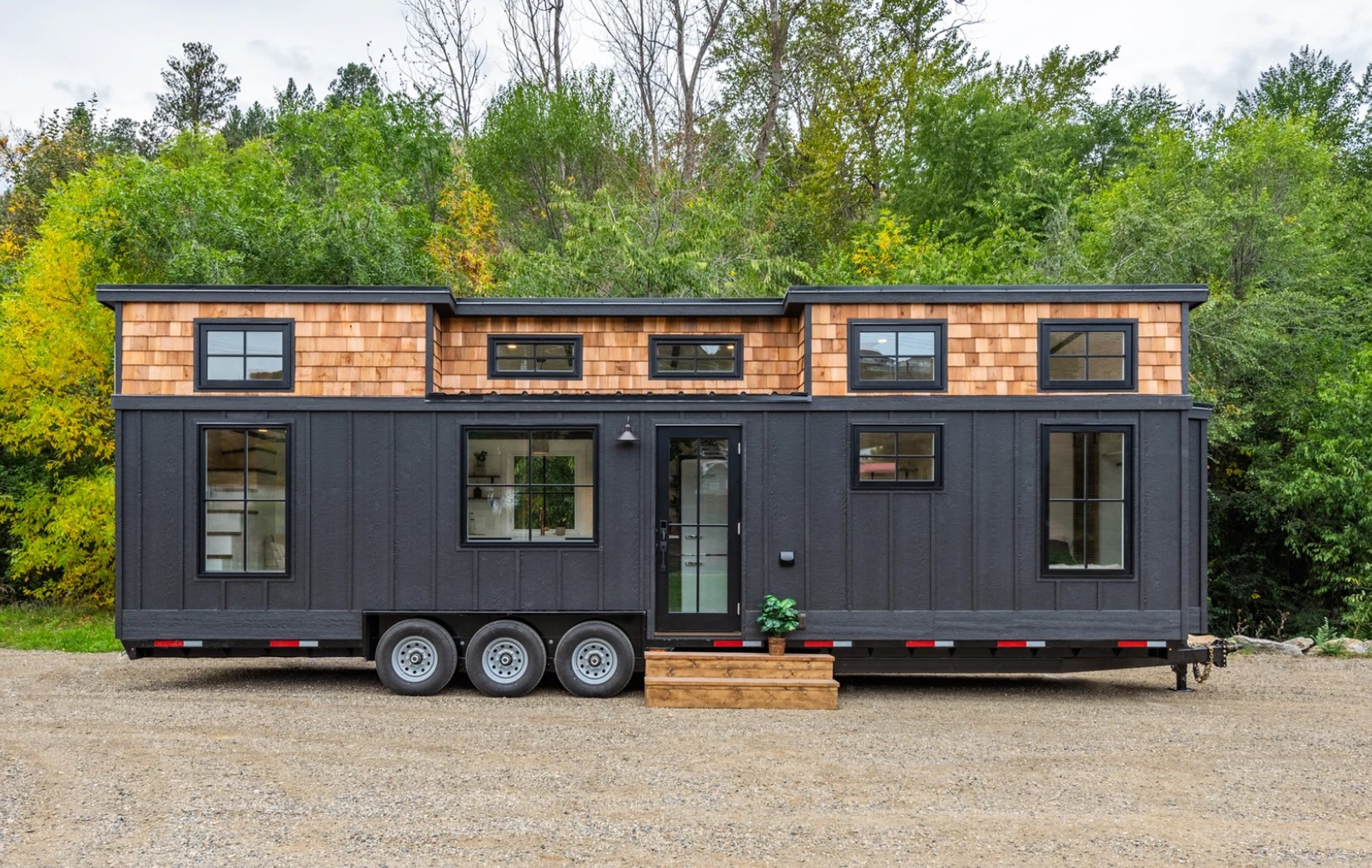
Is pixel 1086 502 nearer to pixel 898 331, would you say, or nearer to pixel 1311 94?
pixel 898 331

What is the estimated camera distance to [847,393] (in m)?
8.77

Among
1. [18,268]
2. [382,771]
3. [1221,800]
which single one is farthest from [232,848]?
[18,268]

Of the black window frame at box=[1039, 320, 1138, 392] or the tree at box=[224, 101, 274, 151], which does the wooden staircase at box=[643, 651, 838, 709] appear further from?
the tree at box=[224, 101, 274, 151]

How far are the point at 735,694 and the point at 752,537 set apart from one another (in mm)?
1327

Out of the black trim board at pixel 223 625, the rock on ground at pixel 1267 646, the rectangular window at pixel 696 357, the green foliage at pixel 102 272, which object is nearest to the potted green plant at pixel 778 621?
the rectangular window at pixel 696 357

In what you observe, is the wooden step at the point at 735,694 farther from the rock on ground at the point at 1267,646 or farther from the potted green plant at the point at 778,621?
the rock on ground at the point at 1267,646

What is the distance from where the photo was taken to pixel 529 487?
8.78 m

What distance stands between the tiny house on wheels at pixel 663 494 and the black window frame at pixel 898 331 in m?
0.02

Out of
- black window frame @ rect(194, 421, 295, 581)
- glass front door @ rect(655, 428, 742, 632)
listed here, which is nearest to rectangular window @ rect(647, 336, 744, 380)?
glass front door @ rect(655, 428, 742, 632)

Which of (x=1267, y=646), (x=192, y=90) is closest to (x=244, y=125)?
(x=192, y=90)

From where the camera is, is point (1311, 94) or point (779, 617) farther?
point (1311, 94)

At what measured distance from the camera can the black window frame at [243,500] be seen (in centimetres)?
859

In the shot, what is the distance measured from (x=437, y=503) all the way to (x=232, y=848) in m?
4.08

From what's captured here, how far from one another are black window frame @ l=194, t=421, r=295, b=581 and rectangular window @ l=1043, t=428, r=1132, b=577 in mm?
6429
